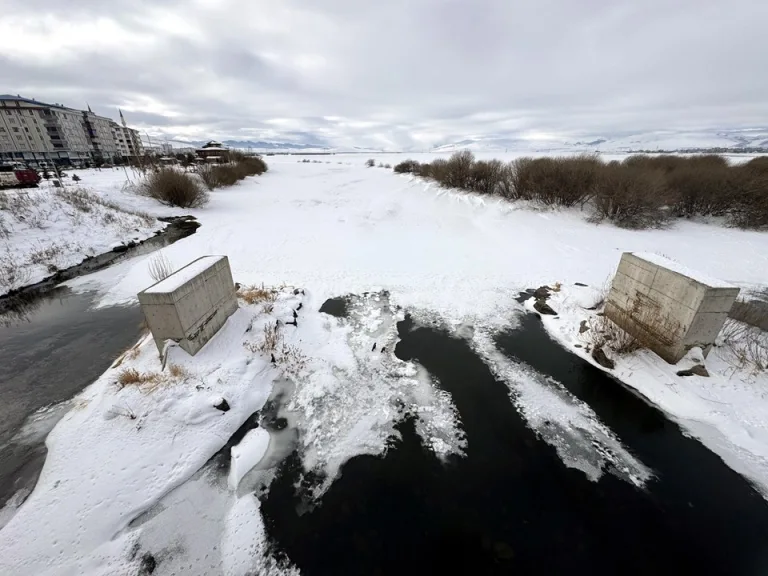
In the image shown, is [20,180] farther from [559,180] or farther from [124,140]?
[124,140]

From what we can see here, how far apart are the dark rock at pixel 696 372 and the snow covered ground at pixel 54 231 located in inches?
753

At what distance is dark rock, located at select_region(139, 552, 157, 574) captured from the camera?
359cm

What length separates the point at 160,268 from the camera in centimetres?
1141

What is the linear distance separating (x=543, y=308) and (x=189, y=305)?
881cm

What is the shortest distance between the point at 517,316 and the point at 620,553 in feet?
19.0

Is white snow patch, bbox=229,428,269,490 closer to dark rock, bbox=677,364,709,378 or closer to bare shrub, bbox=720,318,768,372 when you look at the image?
dark rock, bbox=677,364,709,378

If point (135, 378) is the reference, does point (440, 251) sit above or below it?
below

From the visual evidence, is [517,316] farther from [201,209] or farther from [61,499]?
[201,209]

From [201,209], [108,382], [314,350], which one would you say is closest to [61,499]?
[108,382]

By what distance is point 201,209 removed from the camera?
23.7 meters

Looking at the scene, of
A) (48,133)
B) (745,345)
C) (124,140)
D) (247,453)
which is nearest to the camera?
(247,453)

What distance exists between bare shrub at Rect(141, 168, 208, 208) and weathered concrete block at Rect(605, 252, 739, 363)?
85.3ft

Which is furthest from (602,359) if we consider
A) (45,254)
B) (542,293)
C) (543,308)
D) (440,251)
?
(45,254)

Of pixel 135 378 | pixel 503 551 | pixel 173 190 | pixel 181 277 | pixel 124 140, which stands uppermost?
pixel 124 140
